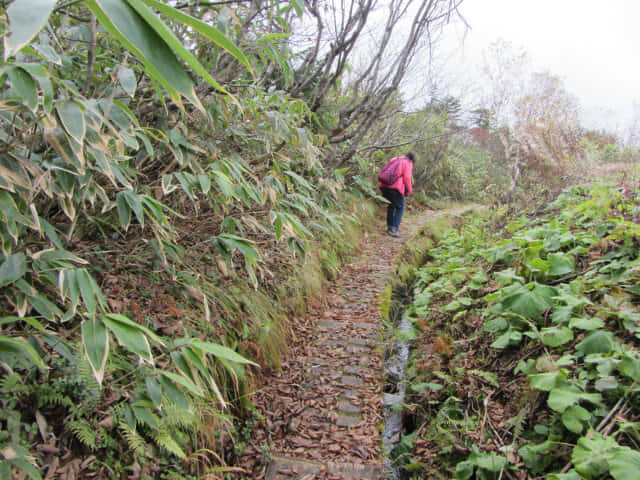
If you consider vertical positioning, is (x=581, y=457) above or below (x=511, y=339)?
below

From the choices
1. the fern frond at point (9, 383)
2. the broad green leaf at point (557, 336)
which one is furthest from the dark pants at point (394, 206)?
the fern frond at point (9, 383)

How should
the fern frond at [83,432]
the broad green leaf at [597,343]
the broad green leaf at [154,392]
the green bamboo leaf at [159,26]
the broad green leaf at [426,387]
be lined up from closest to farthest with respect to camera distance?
the green bamboo leaf at [159,26]
the broad green leaf at [154,392]
the fern frond at [83,432]
the broad green leaf at [597,343]
the broad green leaf at [426,387]

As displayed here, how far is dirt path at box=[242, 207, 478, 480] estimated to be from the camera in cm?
219

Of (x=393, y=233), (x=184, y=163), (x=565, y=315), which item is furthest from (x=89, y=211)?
(x=393, y=233)

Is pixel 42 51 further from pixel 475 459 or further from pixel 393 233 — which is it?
pixel 393 233

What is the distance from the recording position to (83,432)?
4.95 feet

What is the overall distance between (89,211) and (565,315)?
116 inches

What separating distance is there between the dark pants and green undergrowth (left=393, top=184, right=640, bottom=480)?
3.53 metres

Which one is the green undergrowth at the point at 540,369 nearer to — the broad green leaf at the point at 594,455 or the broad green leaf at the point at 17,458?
the broad green leaf at the point at 594,455

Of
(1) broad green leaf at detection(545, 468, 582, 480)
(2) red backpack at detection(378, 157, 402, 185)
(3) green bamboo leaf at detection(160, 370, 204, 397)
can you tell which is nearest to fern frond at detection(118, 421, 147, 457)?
(3) green bamboo leaf at detection(160, 370, 204, 397)

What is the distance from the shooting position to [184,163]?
2.19 metres

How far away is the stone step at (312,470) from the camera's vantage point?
2096 millimetres

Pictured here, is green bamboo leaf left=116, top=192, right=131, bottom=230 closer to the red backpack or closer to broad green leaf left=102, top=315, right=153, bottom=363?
broad green leaf left=102, top=315, right=153, bottom=363

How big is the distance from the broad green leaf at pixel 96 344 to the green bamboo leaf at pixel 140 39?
83cm
